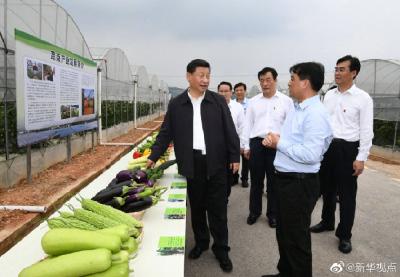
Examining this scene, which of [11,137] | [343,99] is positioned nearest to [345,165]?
[343,99]

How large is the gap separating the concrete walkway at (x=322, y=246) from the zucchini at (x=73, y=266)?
2.10 meters

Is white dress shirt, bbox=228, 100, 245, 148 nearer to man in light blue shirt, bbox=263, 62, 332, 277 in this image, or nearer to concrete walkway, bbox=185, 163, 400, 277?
concrete walkway, bbox=185, 163, 400, 277

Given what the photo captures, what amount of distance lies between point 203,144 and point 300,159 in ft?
3.36

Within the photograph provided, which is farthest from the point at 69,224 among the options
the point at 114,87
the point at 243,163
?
the point at 114,87

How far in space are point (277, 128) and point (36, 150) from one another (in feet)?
14.5

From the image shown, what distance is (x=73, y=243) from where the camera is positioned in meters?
1.59

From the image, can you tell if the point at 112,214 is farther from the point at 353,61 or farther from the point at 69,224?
the point at 353,61

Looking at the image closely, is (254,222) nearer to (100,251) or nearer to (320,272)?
(320,272)

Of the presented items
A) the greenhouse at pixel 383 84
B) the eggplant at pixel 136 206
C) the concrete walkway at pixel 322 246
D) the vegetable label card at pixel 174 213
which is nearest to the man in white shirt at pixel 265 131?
the concrete walkway at pixel 322 246

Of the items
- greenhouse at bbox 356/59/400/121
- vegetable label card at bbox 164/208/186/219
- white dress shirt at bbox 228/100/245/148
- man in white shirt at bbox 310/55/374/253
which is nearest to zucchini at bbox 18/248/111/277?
vegetable label card at bbox 164/208/186/219

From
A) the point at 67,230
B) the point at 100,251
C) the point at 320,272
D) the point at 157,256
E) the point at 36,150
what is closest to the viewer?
the point at 100,251

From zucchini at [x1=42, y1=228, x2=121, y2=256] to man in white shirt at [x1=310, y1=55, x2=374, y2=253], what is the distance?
3085mm

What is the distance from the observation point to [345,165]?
400cm

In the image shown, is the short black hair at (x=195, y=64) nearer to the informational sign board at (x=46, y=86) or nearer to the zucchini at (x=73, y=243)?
the zucchini at (x=73, y=243)
